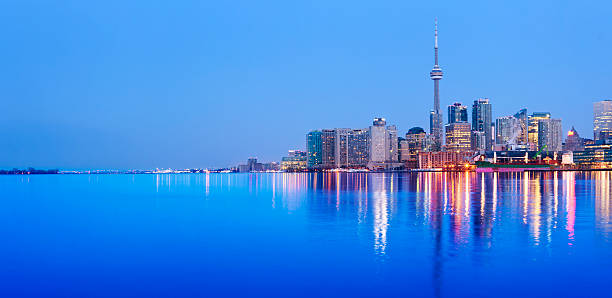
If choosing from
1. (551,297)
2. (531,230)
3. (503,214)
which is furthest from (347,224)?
(551,297)

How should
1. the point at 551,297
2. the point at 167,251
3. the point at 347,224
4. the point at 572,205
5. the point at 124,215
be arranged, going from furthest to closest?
the point at 572,205
the point at 124,215
the point at 347,224
the point at 167,251
the point at 551,297

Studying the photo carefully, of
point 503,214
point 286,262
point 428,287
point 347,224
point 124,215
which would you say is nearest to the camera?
point 428,287

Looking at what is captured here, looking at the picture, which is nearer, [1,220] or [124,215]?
[1,220]

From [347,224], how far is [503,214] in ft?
50.1

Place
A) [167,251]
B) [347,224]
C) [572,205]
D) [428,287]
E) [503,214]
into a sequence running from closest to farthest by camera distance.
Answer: [428,287], [167,251], [347,224], [503,214], [572,205]

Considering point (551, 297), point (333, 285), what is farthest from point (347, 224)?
point (551, 297)

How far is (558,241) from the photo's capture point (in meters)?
30.2

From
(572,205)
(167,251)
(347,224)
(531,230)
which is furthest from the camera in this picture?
(572,205)

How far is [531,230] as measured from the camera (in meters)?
34.5

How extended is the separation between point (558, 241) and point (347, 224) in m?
14.1

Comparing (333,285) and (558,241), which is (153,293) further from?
(558,241)

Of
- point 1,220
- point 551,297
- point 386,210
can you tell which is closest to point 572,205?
point 386,210

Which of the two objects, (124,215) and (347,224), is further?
(124,215)

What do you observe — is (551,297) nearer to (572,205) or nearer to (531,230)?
(531,230)
